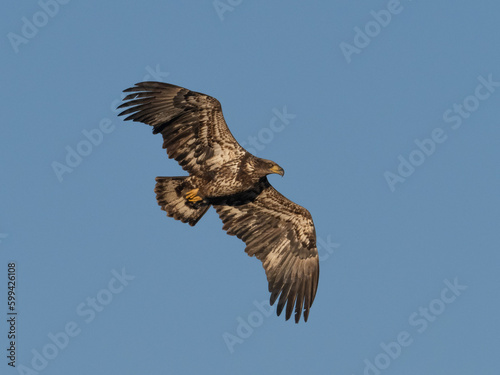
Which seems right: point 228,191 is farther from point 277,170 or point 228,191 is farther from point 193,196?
point 277,170

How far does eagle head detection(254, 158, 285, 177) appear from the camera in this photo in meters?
20.3

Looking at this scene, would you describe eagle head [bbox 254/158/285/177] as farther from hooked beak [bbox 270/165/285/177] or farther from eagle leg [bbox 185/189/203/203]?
eagle leg [bbox 185/189/203/203]

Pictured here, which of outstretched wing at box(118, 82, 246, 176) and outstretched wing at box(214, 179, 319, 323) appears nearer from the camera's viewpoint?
outstretched wing at box(118, 82, 246, 176)

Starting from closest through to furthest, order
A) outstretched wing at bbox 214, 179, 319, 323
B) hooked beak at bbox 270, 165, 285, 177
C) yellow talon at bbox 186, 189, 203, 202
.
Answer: hooked beak at bbox 270, 165, 285, 177 < yellow talon at bbox 186, 189, 203, 202 < outstretched wing at bbox 214, 179, 319, 323

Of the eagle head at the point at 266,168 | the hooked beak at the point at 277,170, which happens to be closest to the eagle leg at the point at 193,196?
the eagle head at the point at 266,168

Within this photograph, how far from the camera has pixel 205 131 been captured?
67.7 ft

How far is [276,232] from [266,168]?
224 cm

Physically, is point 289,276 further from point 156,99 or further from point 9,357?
point 9,357

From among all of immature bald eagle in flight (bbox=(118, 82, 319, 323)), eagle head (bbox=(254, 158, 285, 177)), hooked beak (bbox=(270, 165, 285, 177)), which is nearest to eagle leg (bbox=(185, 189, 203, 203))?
immature bald eagle in flight (bbox=(118, 82, 319, 323))

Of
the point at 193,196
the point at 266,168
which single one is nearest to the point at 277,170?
the point at 266,168

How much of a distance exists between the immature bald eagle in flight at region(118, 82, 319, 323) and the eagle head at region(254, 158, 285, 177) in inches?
0.9

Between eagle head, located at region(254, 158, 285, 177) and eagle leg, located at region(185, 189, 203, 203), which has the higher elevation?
eagle leg, located at region(185, 189, 203, 203)

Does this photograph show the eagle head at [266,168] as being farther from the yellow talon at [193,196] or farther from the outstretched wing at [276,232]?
the yellow talon at [193,196]

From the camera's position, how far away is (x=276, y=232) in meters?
22.0
